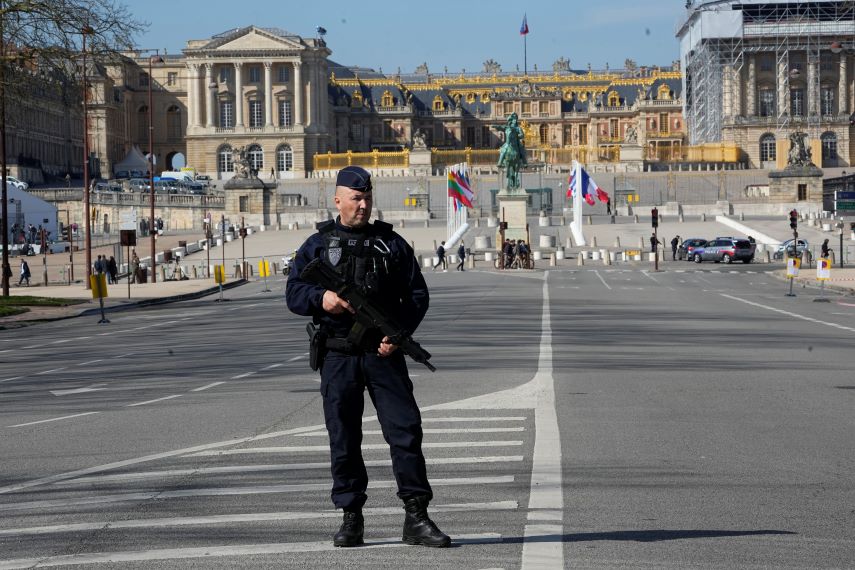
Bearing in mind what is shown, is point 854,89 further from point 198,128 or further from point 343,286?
point 343,286

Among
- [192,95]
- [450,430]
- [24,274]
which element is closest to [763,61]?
[192,95]

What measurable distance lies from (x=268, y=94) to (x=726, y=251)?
299 ft

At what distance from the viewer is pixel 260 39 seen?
160 metres

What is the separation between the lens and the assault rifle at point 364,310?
8.04 m

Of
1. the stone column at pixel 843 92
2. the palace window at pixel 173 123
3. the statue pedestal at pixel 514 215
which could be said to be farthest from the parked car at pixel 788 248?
the palace window at pixel 173 123

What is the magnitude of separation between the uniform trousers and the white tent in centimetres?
14478

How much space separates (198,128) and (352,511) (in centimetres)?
15348

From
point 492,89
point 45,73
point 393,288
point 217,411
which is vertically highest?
point 492,89

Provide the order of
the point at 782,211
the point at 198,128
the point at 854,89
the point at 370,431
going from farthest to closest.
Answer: the point at 198,128
the point at 854,89
the point at 782,211
the point at 370,431

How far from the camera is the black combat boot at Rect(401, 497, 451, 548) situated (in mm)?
8055

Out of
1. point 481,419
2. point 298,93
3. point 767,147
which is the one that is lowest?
point 481,419

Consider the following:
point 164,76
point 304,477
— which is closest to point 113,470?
point 304,477

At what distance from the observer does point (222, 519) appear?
9.02 meters

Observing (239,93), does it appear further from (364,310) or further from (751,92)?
(364,310)
